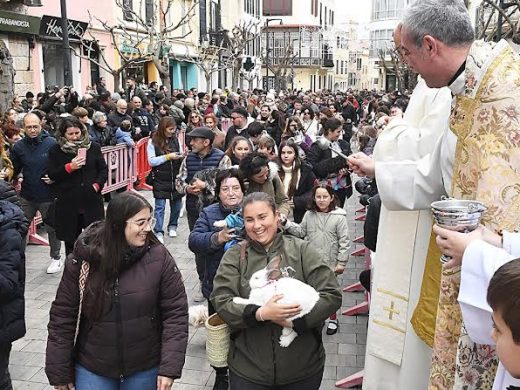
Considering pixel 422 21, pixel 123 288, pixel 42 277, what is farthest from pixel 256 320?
pixel 42 277

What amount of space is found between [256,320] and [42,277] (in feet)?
16.0

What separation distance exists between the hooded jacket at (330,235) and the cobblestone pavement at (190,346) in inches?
28.0

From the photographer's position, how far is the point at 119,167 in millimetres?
10703

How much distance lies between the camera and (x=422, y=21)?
2.30 m

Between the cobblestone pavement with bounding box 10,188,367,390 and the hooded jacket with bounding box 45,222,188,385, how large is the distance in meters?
1.56

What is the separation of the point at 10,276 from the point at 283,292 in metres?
1.59

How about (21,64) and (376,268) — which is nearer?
(376,268)

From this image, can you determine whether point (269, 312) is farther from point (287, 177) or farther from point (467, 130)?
point (287, 177)

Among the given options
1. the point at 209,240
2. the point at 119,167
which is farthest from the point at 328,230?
the point at 119,167

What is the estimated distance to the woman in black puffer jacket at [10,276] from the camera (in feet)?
11.1

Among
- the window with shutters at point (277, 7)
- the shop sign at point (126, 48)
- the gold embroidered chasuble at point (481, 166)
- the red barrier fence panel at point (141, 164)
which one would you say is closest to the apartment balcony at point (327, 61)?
the window with shutters at point (277, 7)

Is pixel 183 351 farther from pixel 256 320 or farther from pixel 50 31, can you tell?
pixel 50 31

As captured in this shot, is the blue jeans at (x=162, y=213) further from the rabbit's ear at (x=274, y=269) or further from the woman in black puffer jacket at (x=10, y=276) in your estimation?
the rabbit's ear at (x=274, y=269)

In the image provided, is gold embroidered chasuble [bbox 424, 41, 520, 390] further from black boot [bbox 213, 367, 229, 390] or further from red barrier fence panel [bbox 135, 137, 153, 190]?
red barrier fence panel [bbox 135, 137, 153, 190]
